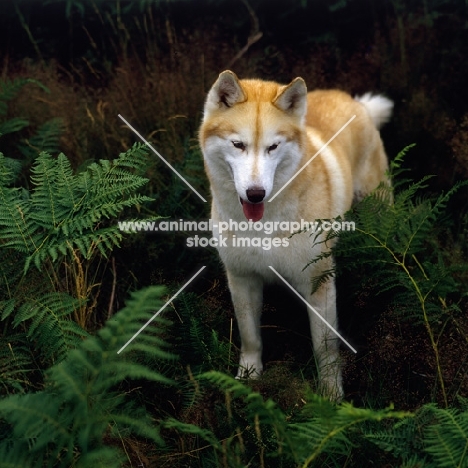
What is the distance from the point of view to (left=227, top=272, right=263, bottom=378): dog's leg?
391 cm

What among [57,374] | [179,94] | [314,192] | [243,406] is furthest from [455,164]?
[57,374]

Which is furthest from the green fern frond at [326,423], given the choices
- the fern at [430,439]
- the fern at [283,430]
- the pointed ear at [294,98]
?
the pointed ear at [294,98]

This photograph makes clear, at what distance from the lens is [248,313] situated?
12.8 feet

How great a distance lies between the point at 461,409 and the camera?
10.1 ft

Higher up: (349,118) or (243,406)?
(349,118)

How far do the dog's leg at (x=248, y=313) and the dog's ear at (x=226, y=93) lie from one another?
94 centimetres

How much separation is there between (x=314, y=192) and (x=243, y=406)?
1.23 meters

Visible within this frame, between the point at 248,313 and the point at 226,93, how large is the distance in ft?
3.97

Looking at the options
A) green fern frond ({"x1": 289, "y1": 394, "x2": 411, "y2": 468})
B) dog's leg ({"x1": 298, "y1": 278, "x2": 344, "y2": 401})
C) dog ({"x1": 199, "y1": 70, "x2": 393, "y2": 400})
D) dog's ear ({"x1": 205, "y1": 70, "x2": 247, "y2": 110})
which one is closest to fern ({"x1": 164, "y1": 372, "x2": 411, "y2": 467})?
green fern frond ({"x1": 289, "y1": 394, "x2": 411, "y2": 468})

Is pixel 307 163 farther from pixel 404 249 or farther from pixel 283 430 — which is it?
pixel 283 430

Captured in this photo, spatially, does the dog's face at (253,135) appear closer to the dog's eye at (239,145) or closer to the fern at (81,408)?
the dog's eye at (239,145)

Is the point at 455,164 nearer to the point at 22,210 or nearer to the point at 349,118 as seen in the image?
the point at 349,118

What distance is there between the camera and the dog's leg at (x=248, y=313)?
Answer: 3906mm

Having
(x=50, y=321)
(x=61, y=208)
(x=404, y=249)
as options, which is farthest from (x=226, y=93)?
(x=50, y=321)
